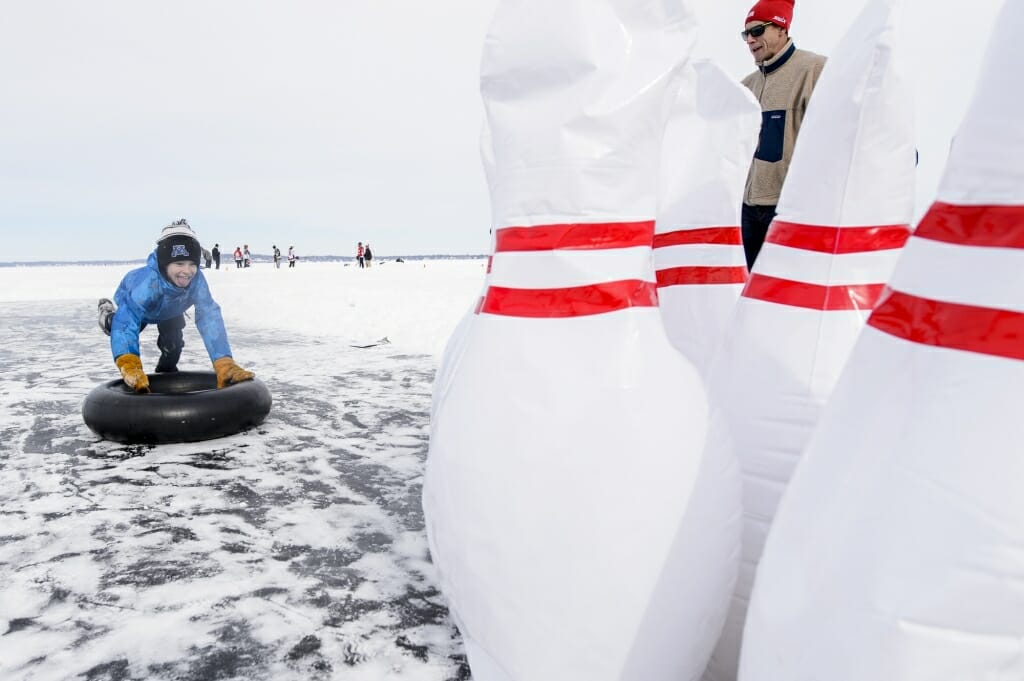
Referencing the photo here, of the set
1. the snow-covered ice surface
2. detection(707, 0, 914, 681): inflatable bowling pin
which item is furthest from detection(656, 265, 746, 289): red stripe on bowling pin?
the snow-covered ice surface

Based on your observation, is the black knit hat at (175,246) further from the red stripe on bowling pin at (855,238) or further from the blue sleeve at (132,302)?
the red stripe on bowling pin at (855,238)

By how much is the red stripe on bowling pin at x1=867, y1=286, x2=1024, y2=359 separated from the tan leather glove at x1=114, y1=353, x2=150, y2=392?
3626 mm

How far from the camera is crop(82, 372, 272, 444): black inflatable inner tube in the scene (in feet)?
10.1

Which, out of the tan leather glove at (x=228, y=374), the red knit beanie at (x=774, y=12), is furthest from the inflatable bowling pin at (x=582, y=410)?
the tan leather glove at (x=228, y=374)

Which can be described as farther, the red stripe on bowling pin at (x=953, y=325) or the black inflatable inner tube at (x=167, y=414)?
the black inflatable inner tube at (x=167, y=414)

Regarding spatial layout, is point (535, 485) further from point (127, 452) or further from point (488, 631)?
point (127, 452)

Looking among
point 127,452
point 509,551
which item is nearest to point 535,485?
point 509,551

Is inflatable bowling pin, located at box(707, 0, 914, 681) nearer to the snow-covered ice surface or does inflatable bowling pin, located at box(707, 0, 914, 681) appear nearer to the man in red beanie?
the snow-covered ice surface

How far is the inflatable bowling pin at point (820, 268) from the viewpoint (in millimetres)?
1177

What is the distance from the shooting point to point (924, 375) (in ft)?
2.46

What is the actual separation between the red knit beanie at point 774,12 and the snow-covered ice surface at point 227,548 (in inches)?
89.7

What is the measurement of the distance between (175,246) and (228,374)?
2.61 ft

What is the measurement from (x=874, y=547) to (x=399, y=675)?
1.10m

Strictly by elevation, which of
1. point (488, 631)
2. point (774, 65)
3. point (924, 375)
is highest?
point (774, 65)
